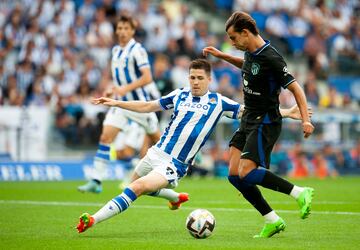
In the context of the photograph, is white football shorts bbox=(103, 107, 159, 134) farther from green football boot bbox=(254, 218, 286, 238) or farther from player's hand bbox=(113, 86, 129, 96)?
green football boot bbox=(254, 218, 286, 238)

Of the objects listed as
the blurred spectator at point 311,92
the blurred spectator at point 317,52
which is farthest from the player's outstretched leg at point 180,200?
the blurred spectator at point 317,52

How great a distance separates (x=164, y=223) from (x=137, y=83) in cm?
434

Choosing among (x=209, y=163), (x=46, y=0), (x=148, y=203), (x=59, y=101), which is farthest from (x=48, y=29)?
(x=148, y=203)

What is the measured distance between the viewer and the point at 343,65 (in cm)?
3073

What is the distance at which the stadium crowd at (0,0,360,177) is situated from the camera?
981 inches

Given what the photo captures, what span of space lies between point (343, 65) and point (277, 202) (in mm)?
16512

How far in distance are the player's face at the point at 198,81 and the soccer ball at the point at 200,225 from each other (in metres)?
1.50

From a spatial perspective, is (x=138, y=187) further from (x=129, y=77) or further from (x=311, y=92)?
(x=311, y=92)

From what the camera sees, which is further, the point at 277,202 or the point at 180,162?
the point at 277,202

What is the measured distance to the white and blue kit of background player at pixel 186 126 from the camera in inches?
415

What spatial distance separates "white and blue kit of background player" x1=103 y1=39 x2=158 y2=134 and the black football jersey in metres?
5.87

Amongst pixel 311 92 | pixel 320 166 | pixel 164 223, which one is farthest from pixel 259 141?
pixel 311 92

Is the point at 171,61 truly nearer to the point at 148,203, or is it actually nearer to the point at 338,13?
the point at 338,13

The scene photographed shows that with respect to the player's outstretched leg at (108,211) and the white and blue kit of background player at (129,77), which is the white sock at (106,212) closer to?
the player's outstretched leg at (108,211)
